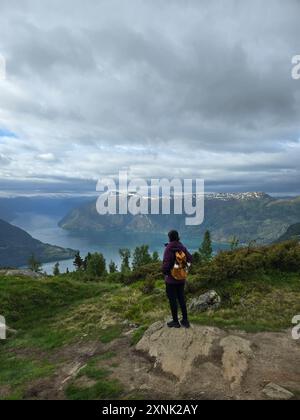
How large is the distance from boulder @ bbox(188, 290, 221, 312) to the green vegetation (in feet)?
1.64

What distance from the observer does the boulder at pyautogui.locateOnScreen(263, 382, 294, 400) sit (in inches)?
405

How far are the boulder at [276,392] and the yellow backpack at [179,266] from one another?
204 inches

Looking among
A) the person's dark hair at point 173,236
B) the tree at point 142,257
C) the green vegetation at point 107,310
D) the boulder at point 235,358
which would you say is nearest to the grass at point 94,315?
the green vegetation at point 107,310

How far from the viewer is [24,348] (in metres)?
19.2

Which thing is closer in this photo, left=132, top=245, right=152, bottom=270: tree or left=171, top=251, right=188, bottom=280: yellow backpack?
left=171, top=251, right=188, bottom=280: yellow backpack

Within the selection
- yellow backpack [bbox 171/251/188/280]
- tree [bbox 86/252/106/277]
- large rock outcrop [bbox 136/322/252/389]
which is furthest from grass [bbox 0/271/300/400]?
tree [bbox 86/252/106/277]

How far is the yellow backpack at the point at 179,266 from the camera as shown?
14500 millimetres

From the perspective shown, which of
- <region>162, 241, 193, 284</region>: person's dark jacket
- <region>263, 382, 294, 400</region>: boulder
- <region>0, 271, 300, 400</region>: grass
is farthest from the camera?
<region>162, 241, 193, 284</region>: person's dark jacket

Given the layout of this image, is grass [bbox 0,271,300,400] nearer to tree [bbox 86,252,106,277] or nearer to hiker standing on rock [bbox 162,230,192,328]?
hiker standing on rock [bbox 162,230,192,328]

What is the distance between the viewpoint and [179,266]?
1452 cm

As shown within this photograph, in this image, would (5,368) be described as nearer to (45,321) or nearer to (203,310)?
(45,321)

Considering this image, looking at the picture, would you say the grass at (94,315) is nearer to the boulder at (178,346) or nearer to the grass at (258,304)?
the grass at (258,304)
